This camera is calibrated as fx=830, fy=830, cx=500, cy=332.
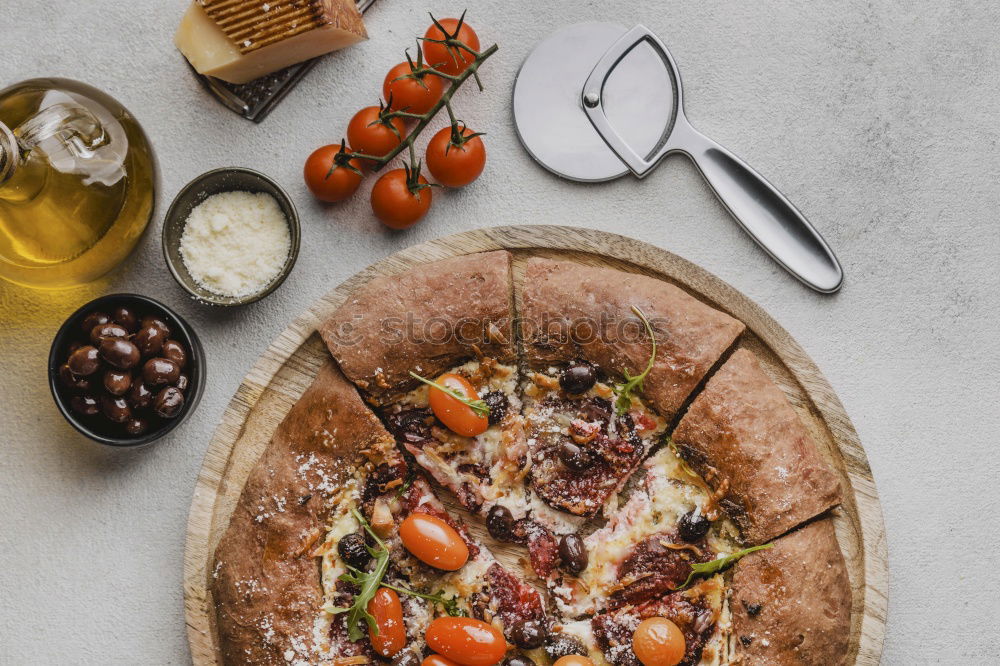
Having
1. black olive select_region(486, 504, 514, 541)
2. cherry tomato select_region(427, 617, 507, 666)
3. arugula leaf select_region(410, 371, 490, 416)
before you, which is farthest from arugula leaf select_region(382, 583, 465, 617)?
arugula leaf select_region(410, 371, 490, 416)

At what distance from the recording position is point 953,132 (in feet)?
16.2

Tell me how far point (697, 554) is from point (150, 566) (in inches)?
120

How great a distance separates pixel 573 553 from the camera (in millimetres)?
4219

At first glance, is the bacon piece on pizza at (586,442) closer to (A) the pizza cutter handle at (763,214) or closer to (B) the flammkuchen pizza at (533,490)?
(B) the flammkuchen pizza at (533,490)

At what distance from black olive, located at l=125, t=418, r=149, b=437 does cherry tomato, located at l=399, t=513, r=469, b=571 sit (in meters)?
1.45

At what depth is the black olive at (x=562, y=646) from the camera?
14.0ft

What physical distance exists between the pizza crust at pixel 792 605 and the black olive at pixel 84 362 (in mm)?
3416

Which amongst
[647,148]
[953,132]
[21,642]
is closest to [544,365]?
[647,148]

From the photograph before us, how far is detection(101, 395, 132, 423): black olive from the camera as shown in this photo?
Result: 4238 mm

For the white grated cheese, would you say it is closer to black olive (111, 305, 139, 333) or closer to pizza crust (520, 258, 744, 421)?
black olive (111, 305, 139, 333)

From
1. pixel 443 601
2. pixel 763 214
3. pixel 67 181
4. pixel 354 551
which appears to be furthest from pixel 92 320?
pixel 763 214

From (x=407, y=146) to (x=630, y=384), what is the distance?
73.2 inches

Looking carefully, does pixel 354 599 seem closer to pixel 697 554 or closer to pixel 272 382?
pixel 272 382

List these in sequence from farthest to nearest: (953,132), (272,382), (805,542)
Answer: (953,132) → (272,382) → (805,542)
